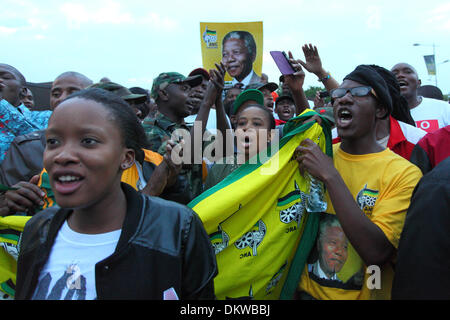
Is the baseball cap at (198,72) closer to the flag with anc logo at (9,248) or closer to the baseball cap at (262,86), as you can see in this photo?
the baseball cap at (262,86)

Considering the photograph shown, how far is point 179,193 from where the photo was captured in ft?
8.57

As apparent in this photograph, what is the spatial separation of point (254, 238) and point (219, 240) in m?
0.23

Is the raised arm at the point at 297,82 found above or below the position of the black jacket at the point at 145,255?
above

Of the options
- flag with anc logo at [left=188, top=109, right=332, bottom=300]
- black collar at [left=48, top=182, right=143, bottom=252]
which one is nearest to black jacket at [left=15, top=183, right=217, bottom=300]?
black collar at [left=48, top=182, right=143, bottom=252]

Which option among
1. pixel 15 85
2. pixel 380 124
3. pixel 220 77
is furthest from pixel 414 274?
pixel 15 85

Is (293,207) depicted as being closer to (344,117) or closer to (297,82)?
(344,117)

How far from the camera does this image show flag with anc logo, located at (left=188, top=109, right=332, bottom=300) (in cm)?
205

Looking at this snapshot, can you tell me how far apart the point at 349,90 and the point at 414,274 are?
143 centimetres

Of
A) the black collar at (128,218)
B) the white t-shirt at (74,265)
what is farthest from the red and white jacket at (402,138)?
the white t-shirt at (74,265)

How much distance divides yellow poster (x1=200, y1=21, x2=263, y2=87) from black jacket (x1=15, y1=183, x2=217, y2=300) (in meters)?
3.63

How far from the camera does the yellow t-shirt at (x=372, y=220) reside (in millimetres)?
1868

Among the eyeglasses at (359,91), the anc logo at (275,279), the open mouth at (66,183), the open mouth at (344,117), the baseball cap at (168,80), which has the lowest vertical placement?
the anc logo at (275,279)
